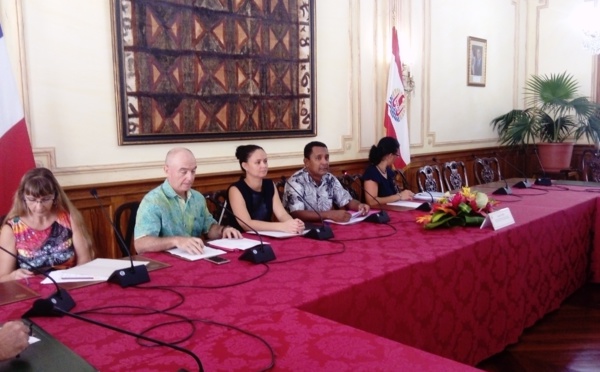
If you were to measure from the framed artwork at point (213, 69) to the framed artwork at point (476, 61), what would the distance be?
2172 mm

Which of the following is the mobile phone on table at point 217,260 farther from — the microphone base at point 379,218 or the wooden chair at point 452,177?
the wooden chair at point 452,177

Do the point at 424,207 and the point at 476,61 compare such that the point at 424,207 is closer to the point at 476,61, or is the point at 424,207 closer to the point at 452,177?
the point at 452,177

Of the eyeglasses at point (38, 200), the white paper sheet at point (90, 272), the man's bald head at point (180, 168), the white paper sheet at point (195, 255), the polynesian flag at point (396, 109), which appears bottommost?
the white paper sheet at point (195, 255)

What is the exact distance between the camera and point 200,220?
2297 mm

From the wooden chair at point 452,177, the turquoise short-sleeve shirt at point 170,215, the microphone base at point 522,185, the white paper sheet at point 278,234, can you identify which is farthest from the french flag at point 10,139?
the wooden chair at point 452,177

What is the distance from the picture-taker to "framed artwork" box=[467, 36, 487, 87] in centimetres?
514

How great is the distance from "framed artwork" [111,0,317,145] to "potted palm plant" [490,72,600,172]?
106 inches

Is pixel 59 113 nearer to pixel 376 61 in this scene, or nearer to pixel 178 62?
pixel 178 62

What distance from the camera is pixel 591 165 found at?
4.79m

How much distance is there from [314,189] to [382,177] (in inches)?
22.2

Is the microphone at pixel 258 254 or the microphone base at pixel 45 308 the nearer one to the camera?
the microphone base at pixel 45 308

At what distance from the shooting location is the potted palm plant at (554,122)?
516 centimetres

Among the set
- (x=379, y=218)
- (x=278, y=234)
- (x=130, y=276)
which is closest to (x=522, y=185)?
(x=379, y=218)

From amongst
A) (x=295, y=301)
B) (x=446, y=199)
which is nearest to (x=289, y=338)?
(x=295, y=301)
